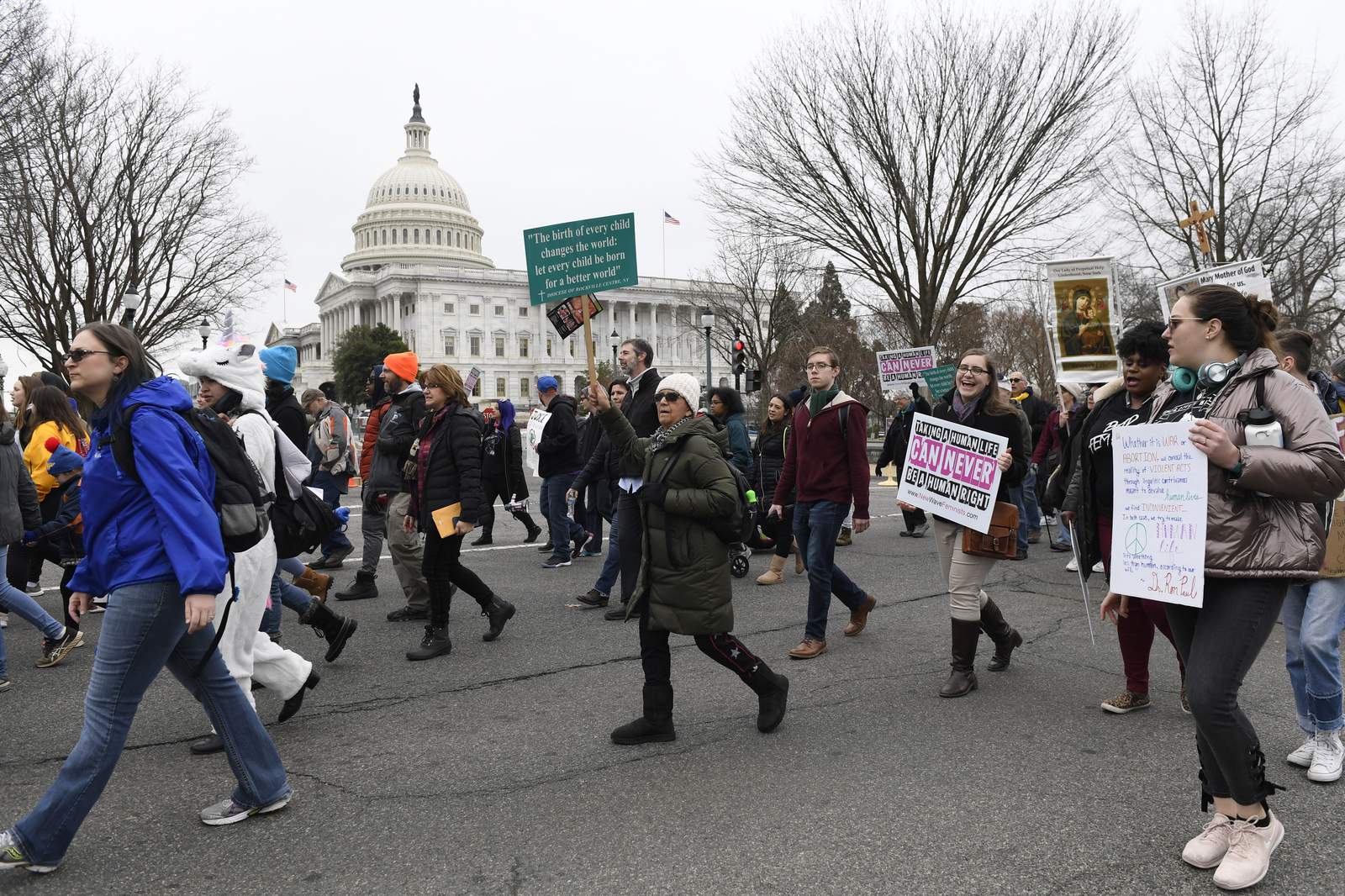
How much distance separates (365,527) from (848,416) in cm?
470

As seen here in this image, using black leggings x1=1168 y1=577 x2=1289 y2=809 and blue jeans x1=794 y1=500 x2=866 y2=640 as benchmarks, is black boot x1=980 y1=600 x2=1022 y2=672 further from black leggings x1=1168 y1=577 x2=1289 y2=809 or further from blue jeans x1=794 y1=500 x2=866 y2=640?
black leggings x1=1168 y1=577 x2=1289 y2=809

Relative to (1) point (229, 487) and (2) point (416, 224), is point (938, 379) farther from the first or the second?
(2) point (416, 224)

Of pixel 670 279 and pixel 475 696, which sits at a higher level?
pixel 670 279

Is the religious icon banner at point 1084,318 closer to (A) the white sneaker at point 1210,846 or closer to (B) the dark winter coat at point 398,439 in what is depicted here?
(B) the dark winter coat at point 398,439

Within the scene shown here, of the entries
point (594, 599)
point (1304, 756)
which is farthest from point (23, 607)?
point (1304, 756)

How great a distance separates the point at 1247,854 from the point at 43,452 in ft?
23.0

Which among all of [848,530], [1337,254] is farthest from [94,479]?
[1337,254]

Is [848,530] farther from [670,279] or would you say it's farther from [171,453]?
[670,279]

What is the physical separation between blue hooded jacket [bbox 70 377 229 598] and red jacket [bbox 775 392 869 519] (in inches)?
Result: 144

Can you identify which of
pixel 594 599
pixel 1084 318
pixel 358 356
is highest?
pixel 358 356

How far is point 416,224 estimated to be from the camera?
12269cm

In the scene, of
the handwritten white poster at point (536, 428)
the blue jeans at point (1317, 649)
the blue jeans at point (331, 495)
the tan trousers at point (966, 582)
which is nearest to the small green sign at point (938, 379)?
the handwritten white poster at point (536, 428)

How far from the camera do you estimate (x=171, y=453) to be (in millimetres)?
3322

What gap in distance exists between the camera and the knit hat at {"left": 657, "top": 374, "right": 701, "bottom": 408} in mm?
4797
